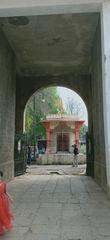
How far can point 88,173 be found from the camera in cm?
1502

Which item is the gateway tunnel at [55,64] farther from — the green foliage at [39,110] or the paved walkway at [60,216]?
the green foliage at [39,110]

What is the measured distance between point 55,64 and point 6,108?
4389mm

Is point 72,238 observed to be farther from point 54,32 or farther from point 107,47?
point 54,32

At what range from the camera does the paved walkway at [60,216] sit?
4.59 meters

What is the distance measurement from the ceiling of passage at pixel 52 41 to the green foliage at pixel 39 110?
17.4 metres

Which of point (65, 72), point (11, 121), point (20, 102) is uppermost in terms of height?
point (65, 72)

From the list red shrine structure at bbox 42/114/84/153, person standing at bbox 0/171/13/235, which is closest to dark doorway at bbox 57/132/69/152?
red shrine structure at bbox 42/114/84/153

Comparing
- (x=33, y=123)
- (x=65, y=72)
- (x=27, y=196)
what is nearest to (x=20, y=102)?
(x=65, y=72)

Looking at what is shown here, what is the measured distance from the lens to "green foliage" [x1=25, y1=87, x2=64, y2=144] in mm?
35656

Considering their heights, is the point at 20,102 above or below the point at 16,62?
below

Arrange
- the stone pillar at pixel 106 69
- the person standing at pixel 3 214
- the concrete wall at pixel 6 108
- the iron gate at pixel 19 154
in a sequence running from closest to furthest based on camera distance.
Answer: the person standing at pixel 3 214 → the stone pillar at pixel 106 69 → the concrete wall at pixel 6 108 → the iron gate at pixel 19 154

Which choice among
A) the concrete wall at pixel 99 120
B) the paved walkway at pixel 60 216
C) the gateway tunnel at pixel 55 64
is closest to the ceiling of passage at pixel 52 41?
the gateway tunnel at pixel 55 64

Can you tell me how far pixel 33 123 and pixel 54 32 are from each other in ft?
85.2

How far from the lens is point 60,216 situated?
5.82 metres
